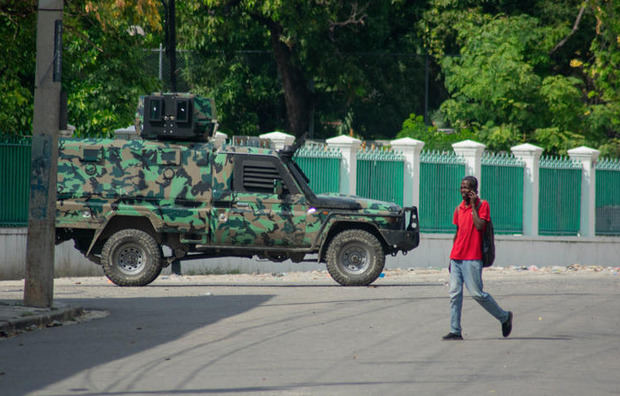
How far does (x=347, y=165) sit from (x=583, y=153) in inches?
254

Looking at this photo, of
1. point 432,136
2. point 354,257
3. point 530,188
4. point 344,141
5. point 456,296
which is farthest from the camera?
point 432,136

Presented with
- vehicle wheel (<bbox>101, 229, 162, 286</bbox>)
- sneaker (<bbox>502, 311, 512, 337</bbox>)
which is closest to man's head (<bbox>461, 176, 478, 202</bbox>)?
sneaker (<bbox>502, 311, 512, 337</bbox>)

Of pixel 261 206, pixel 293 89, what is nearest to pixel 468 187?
pixel 261 206

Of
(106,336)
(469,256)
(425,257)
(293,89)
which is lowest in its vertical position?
(106,336)

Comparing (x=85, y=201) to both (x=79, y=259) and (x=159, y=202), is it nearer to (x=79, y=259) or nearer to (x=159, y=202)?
(x=159, y=202)

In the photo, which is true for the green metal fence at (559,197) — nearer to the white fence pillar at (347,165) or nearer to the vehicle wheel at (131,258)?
the white fence pillar at (347,165)

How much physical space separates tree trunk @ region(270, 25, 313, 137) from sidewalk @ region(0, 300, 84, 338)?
24.7 meters

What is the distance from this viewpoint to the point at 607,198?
25.4 meters

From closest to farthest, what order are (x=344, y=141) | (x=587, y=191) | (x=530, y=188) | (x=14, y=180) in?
1. (x=14, y=180)
2. (x=344, y=141)
3. (x=530, y=188)
4. (x=587, y=191)

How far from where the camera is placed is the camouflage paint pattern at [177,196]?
17.0 m

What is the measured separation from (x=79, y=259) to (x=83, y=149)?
143 inches

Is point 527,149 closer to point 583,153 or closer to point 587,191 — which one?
point 583,153

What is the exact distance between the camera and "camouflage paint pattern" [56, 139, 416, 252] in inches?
669

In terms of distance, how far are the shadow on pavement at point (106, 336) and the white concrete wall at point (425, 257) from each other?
4.75m
